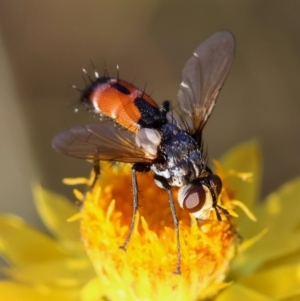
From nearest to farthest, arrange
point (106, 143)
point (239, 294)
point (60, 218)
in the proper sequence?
point (106, 143)
point (239, 294)
point (60, 218)

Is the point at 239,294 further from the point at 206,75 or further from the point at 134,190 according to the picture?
the point at 206,75

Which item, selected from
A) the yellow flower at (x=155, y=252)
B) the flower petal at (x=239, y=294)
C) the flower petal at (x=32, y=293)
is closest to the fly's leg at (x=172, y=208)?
the yellow flower at (x=155, y=252)

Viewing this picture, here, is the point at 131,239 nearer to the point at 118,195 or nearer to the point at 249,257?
the point at 118,195

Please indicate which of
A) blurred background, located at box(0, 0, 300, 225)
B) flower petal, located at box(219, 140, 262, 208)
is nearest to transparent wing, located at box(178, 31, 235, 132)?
flower petal, located at box(219, 140, 262, 208)

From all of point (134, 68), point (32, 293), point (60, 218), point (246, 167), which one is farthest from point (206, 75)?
point (134, 68)

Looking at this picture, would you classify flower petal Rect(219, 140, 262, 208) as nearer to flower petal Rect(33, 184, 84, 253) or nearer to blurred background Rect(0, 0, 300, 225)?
flower petal Rect(33, 184, 84, 253)

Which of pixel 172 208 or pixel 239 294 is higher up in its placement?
pixel 172 208

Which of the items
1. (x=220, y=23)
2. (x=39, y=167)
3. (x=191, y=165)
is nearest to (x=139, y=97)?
(x=191, y=165)
